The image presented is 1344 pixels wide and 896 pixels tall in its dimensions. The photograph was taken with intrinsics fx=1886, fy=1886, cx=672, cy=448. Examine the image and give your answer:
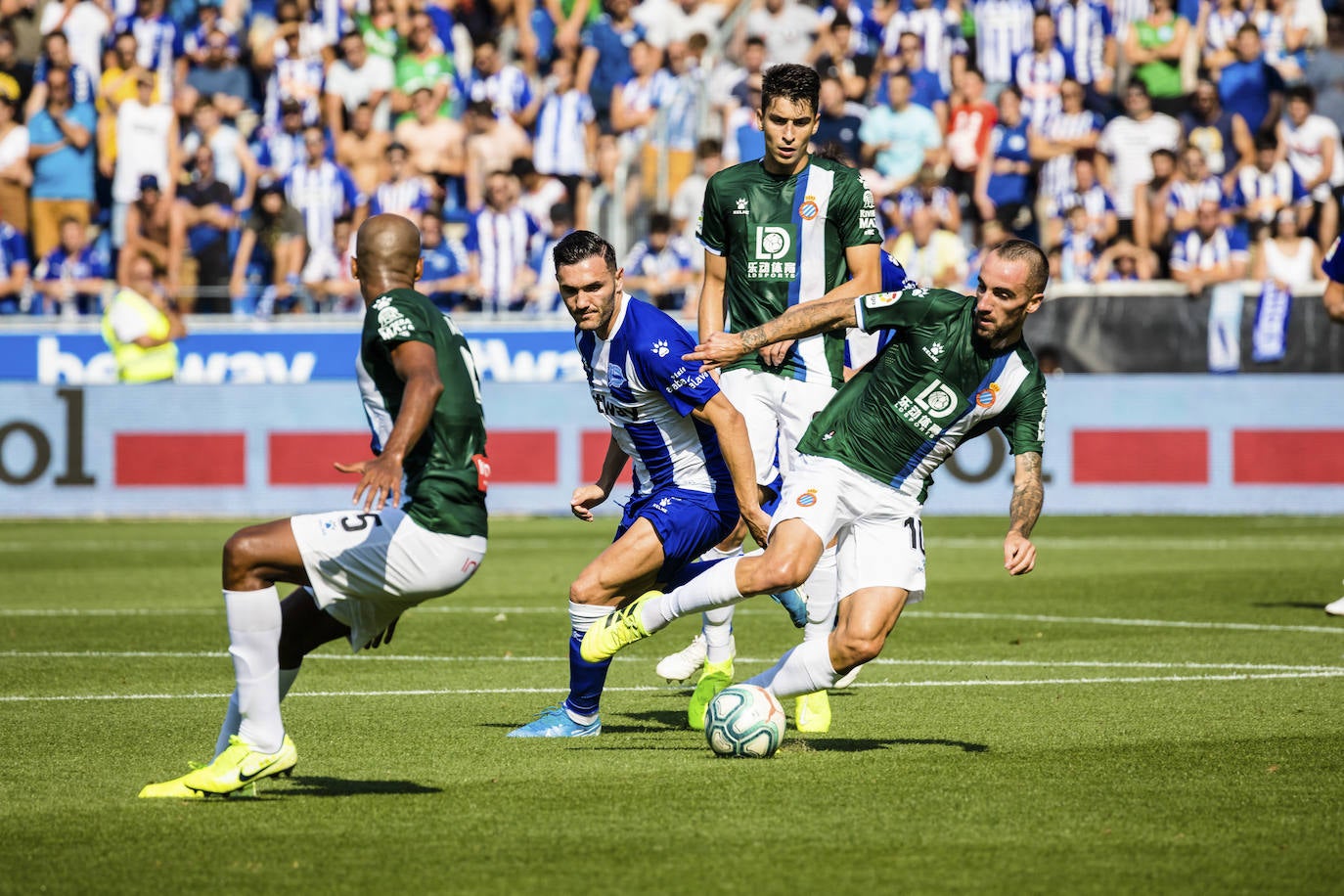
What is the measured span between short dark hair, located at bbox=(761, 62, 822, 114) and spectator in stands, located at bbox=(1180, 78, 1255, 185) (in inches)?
549

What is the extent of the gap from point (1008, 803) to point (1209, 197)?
15788mm

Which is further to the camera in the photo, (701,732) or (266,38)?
(266,38)

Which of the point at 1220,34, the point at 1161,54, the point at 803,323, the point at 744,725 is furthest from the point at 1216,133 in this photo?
the point at 744,725

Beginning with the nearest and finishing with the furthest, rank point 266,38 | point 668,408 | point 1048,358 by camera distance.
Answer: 1. point 668,408
2. point 1048,358
3. point 266,38

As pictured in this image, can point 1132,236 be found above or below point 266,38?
below

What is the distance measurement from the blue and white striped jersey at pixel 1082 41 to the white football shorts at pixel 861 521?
51.6ft

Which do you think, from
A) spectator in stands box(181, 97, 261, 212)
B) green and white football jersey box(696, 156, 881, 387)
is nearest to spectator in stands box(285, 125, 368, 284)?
spectator in stands box(181, 97, 261, 212)

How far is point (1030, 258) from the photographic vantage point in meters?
7.04

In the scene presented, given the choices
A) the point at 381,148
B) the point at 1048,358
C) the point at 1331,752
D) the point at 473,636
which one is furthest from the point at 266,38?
the point at 1331,752

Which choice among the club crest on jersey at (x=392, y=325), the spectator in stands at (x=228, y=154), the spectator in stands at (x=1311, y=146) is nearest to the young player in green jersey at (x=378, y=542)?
the club crest on jersey at (x=392, y=325)

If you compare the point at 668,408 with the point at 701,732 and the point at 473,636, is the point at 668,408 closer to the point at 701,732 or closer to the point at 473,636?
the point at 701,732

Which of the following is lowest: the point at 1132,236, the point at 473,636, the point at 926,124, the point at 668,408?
the point at 473,636

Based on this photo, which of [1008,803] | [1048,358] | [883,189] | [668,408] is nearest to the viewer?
[1008,803]

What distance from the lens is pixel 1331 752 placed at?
711 cm
